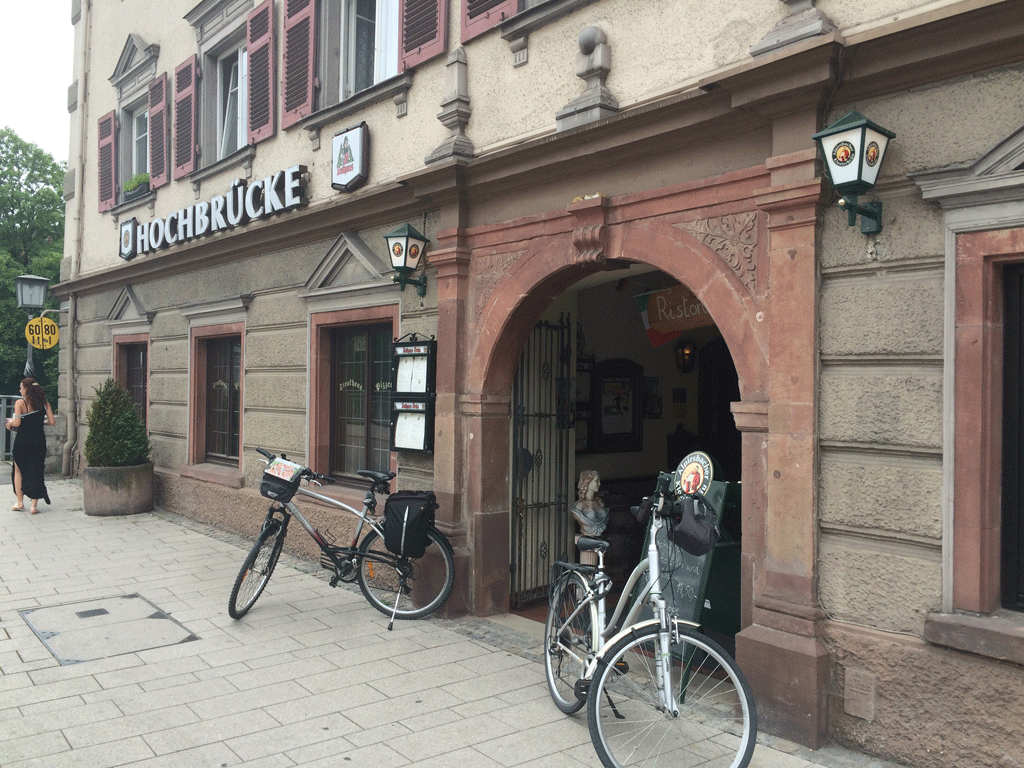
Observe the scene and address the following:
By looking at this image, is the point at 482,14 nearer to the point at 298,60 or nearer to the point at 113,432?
the point at 298,60

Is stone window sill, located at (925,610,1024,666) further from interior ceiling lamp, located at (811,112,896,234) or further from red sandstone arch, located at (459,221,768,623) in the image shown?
red sandstone arch, located at (459,221,768,623)

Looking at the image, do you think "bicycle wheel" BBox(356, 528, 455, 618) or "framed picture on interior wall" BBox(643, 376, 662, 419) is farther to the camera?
"framed picture on interior wall" BBox(643, 376, 662, 419)

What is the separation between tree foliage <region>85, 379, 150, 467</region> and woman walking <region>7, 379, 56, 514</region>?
66cm

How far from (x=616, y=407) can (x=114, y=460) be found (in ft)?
23.0

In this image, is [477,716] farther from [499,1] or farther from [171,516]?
[171,516]

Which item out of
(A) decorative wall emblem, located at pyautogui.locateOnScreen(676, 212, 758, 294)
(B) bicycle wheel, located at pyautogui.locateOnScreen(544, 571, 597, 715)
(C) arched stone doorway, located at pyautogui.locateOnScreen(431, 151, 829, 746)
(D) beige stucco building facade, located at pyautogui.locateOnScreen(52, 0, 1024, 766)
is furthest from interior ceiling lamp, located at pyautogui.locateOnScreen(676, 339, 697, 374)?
(B) bicycle wheel, located at pyautogui.locateOnScreen(544, 571, 597, 715)

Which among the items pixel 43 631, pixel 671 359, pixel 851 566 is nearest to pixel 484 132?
pixel 671 359

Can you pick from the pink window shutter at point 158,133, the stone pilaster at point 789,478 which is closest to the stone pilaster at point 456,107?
the stone pilaster at point 789,478

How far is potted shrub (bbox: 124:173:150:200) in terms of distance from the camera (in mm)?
12344

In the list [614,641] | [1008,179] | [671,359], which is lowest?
[614,641]

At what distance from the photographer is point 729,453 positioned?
31.1 feet

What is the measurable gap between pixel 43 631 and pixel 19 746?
2.16 meters

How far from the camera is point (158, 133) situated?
11.9 meters

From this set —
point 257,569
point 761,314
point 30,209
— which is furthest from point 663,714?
point 30,209
